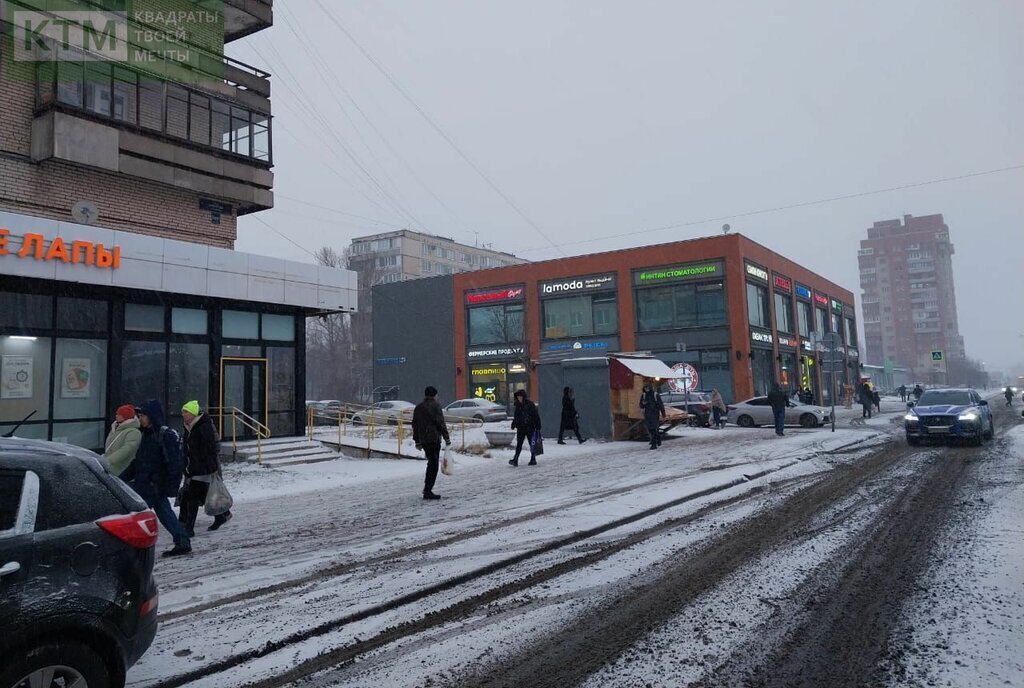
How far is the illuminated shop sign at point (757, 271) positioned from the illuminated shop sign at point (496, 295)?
595 inches

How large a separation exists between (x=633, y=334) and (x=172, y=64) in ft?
95.3

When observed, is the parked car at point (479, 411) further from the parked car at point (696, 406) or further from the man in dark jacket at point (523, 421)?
the man in dark jacket at point (523, 421)

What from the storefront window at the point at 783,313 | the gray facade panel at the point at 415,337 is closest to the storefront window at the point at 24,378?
the gray facade panel at the point at 415,337

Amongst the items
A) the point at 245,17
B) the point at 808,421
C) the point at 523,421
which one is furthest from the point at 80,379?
the point at 808,421

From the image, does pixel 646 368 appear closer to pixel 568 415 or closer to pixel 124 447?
pixel 568 415

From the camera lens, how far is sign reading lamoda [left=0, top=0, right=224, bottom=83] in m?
15.3

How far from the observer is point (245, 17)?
19.8 m

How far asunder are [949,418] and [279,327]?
1797 centimetres

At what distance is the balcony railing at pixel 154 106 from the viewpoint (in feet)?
51.6

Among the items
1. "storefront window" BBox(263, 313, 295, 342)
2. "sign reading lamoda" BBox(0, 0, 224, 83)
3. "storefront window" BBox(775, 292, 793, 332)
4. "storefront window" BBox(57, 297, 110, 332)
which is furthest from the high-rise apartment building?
"storefront window" BBox(57, 297, 110, 332)

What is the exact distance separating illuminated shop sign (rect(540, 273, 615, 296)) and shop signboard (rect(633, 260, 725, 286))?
6.14 ft

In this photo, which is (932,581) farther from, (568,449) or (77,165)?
(77,165)

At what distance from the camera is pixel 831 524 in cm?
757

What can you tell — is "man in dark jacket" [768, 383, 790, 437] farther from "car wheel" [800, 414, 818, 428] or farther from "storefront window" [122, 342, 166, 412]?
"storefront window" [122, 342, 166, 412]
